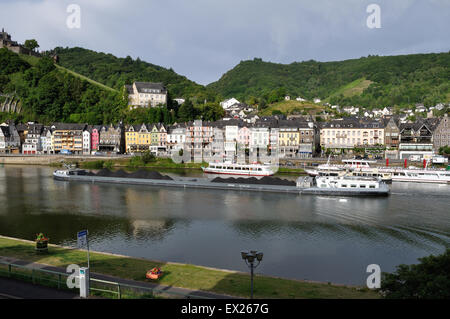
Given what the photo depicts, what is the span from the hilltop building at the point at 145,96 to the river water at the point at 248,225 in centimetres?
6269

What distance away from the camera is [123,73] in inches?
6427

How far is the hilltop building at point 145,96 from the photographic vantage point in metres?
110

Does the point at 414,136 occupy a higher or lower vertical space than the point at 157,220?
higher

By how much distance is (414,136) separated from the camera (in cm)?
8388

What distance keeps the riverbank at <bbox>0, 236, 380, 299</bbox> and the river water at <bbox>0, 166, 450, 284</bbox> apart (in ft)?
7.84

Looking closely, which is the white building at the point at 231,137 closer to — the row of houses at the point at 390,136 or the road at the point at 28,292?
the row of houses at the point at 390,136

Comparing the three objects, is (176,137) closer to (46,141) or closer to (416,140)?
(46,141)

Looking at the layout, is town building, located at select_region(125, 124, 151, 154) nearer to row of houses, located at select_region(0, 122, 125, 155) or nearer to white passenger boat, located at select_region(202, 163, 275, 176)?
row of houses, located at select_region(0, 122, 125, 155)

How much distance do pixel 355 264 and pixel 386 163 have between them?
176 feet

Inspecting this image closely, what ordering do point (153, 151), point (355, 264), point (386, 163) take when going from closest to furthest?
1. point (355, 264)
2. point (386, 163)
3. point (153, 151)

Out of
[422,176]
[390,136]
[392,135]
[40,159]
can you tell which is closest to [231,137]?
[390,136]

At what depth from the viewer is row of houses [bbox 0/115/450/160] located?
276 ft

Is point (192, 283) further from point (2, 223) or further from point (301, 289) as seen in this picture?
point (2, 223)

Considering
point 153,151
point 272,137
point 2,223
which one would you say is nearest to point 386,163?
point 272,137
